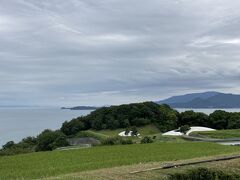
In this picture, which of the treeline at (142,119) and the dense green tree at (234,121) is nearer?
the dense green tree at (234,121)

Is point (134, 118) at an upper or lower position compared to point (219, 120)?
upper

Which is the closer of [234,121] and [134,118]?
[234,121]

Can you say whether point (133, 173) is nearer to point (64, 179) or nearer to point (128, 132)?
point (64, 179)

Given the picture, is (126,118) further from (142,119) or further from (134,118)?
(142,119)

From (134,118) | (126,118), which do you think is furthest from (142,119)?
(126,118)

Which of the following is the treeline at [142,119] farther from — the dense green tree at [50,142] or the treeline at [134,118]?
the dense green tree at [50,142]

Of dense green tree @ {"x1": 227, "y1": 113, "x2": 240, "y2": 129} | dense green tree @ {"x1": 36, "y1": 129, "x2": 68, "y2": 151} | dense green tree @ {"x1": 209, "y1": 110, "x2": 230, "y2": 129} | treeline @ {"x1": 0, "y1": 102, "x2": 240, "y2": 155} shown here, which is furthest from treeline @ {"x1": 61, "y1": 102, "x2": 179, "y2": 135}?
dense green tree @ {"x1": 36, "y1": 129, "x2": 68, "y2": 151}

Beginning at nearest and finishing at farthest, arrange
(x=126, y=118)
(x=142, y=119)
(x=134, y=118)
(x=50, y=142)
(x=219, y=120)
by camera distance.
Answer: (x=50, y=142)
(x=219, y=120)
(x=142, y=119)
(x=126, y=118)
(x=134, y=118)

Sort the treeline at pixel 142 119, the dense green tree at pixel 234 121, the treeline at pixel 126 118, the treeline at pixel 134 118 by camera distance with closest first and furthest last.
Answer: the dense green tree at pixel 234 121 → the treeline at pixel 142 119 → the treeline at pixel 134 118 → the treeline at pixel 126 118

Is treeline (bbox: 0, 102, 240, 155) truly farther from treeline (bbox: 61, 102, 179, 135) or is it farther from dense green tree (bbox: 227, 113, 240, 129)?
dense green tree (bbox: 227, 113, 240, 129)

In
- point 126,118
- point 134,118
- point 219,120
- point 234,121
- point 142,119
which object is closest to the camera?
point 234,121

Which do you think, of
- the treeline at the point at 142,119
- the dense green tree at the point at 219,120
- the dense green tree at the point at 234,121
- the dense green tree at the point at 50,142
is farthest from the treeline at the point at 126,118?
the dense green tree at the point at 50,142

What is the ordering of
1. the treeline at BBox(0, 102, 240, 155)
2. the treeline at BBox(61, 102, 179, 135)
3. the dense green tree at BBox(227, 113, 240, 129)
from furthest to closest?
the treeline at BBox(61, 102, 179, 135), the treeline at BBox(0, 102, 240, 155), the dense green tree at BBox(227, 113, 240, 129)

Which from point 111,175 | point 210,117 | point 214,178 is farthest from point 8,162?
point 210,117
